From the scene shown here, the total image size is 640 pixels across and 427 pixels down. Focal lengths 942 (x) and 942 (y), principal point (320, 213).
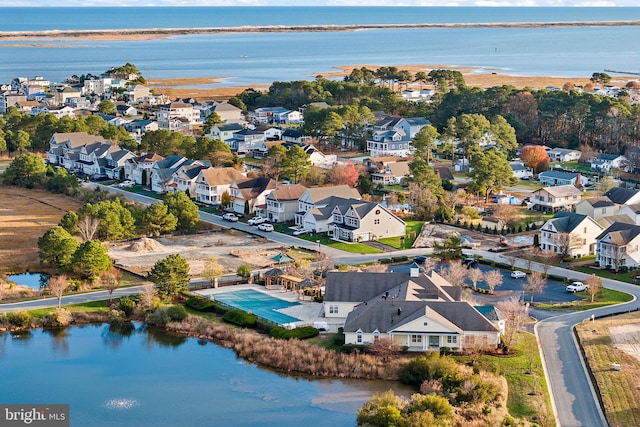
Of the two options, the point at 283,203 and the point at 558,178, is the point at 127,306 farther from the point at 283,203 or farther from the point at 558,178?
the point at 558,178

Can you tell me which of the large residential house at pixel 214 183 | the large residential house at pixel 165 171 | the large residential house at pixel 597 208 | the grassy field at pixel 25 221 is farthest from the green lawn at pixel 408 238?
the large residential house at pixel 165 171

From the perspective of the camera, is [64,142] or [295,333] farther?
[64,142]

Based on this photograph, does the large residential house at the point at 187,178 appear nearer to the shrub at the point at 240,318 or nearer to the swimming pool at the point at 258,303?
the swimming pool at the point at 258,303

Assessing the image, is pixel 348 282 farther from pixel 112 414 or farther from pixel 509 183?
pixel 509 183

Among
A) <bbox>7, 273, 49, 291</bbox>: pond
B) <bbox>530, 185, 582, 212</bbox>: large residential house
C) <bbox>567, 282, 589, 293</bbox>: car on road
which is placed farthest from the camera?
<bbox>530, 185, 582, 212</bbox>: large residential house

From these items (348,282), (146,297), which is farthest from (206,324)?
(348,282)

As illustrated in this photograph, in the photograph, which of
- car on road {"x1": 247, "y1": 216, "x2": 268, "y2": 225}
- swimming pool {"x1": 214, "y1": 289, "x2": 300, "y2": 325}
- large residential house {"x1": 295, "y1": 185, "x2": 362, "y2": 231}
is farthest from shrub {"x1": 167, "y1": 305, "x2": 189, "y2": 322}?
car on road {"x1": 247, "y1": 216, "x2": 268, "y2": 225}

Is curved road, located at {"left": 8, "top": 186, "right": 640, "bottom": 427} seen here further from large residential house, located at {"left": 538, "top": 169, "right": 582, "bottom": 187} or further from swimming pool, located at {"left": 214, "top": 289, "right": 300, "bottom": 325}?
large residential house, located at {"left": 538, "top": 169, "right": 582, "bottom": 187}

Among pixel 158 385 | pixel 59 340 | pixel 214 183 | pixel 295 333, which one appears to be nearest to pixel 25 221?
pixel 214 183
